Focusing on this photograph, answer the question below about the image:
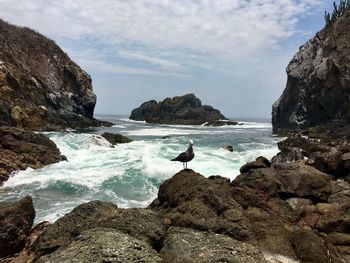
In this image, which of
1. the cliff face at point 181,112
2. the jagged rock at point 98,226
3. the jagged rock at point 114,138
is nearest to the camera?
the jagged rock at point 98,226

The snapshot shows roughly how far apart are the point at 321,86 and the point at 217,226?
5062cm

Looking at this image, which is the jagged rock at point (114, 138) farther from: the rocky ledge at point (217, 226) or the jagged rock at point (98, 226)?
the jagged rock at point (98, 226)

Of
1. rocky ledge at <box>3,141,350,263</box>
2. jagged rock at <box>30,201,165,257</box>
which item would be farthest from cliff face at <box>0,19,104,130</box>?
jagged rock at <box>30,201,165,257</box>

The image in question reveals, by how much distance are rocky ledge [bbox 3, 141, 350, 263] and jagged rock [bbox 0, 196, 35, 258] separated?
23cm

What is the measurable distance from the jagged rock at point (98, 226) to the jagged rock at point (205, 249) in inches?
12.3

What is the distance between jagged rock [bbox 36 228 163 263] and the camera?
5.05 m

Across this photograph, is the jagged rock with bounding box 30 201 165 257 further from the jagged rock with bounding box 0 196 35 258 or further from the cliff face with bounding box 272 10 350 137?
the cliff face with bounding box 272 10 350 137

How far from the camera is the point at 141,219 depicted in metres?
6.87

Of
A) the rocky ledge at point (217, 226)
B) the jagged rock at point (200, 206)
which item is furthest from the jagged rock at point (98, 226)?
the jagged rock at point (200, 206)

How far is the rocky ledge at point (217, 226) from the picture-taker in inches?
220

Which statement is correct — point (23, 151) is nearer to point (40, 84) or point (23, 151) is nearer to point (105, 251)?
point (105, 251)

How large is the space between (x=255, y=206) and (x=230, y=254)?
4.27 meters

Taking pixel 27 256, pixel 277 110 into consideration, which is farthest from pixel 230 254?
pixel 277 110

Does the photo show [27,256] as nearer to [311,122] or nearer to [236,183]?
[236,183]
